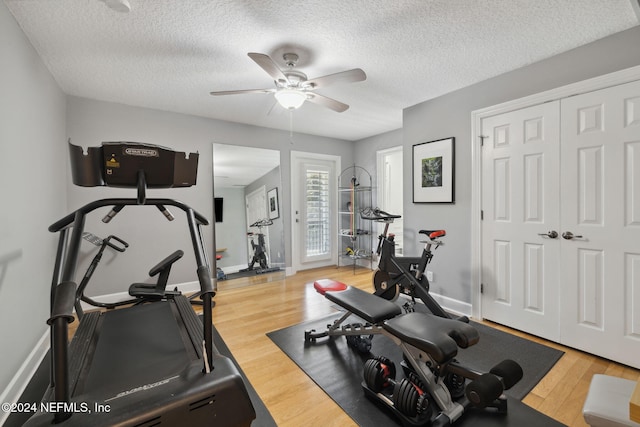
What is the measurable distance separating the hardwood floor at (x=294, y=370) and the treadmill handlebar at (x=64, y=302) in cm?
125

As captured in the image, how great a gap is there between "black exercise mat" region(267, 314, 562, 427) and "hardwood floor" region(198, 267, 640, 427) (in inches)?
2.3

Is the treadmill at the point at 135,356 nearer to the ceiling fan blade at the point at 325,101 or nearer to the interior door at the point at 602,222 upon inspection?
the ceiling fan blade at the point at 325,101

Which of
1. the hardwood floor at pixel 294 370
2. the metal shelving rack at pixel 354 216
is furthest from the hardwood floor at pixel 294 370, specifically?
the metal shelving rack at pixel 354 216

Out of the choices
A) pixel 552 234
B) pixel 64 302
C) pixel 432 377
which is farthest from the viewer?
pixel 552 234

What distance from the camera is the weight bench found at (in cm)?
193

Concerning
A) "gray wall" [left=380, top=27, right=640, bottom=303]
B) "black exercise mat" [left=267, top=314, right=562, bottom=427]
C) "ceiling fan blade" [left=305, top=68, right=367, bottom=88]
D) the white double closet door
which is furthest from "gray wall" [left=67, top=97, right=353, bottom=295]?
the white double closet door

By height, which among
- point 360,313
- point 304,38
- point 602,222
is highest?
point 304,38

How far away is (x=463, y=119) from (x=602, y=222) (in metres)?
1.52

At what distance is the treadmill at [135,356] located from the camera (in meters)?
0.91

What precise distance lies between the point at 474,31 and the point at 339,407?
2.73m

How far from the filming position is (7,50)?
69.1 inches

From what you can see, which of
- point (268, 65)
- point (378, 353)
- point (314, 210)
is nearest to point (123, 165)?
point (268, 65)

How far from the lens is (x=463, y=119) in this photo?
9.93ft

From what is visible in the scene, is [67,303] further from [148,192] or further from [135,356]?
[148,192]
